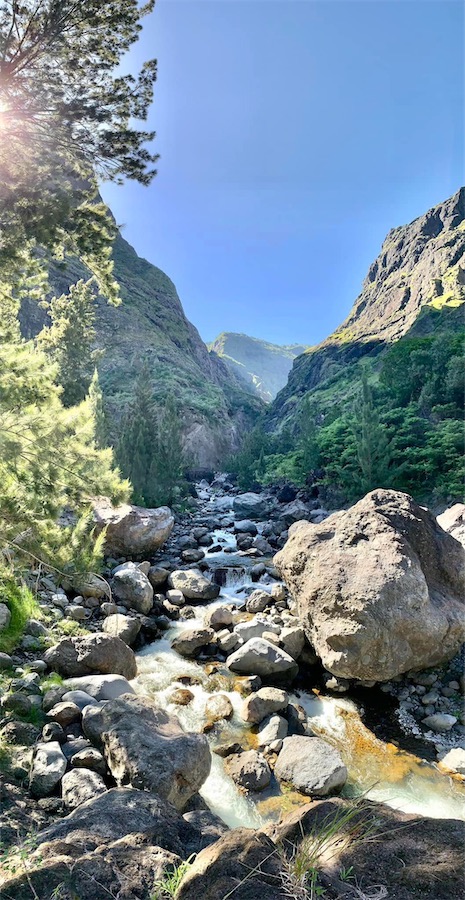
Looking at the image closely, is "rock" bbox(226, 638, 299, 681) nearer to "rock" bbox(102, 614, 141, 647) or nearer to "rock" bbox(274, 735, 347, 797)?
"rock" bbox(274, 735, 347, 797)

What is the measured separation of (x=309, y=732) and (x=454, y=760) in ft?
6.50

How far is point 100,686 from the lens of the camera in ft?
19.6

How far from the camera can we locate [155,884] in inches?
84.4

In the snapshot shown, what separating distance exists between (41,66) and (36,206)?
2586 millimetres

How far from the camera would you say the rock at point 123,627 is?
27.6 feet

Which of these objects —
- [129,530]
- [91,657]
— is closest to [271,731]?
[91,657]

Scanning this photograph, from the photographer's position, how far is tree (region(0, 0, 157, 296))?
5.59 m

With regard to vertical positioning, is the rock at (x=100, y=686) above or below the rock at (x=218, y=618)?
below

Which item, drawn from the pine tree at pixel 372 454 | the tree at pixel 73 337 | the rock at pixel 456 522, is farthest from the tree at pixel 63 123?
the tree at pixel 73 337

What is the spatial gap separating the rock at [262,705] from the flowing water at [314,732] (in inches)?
6.5

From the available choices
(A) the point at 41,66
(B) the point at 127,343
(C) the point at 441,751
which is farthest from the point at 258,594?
(B) the point at 127,343

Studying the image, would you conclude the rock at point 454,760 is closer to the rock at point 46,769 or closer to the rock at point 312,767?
the rock at point 312,767

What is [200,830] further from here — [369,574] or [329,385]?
[329,385]

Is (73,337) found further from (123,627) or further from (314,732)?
(314,732)
